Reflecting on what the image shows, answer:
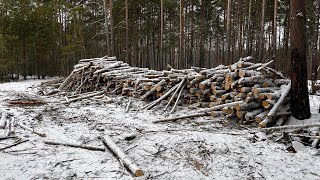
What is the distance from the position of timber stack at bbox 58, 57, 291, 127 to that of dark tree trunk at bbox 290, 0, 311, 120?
1.12 feet

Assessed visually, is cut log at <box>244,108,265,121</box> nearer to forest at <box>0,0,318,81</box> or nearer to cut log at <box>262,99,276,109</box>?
cut log at <box>262,99,276,109</box>

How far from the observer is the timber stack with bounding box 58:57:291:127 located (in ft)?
19.4

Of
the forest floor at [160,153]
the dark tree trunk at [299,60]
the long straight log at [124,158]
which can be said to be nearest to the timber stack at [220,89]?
the dark tree trunk at [299,60]

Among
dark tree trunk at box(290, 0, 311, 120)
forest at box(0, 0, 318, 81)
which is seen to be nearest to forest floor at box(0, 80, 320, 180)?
dark tree trunk at box(290, 0, 311, 120)

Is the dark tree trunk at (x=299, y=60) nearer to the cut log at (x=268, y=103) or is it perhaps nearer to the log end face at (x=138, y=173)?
the cut log at (x=268, y=103)

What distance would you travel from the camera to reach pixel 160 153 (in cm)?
427

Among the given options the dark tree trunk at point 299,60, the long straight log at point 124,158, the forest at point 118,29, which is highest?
the forest at point 118,29

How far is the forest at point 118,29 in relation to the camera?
1967cm

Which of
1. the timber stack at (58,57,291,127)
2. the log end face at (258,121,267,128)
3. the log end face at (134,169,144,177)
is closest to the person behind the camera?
the log end face at (134,169,144,177)

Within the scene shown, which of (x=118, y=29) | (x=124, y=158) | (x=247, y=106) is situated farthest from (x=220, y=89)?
(x=118, y=29)

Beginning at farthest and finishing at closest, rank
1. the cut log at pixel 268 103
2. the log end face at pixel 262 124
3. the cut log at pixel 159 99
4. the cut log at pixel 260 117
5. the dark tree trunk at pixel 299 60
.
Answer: the cut log at pixel 159 99, the cut log at pixel 268 103, the cut log at pixel 260 117, the dark tree trunk at pixel 299 60, the log end face at pixel 262 124

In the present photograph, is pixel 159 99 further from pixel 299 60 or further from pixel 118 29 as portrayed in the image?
pixel 118 29

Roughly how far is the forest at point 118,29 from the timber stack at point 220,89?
329 inches

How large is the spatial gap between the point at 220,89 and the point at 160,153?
361 cm
